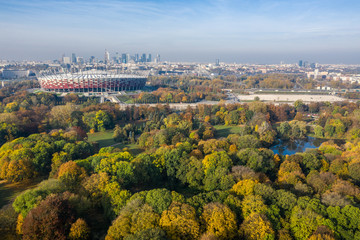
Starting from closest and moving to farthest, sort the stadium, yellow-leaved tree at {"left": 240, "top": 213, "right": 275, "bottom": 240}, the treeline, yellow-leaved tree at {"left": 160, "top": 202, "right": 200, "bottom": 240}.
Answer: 1. yellow-leaved tree at {"left": 240, "top": 213, "right": 275, "bottom": 240}
2. yellow-leaved tree at {"left": 160, "top": 202, "right": 200, "bottom": 240}
3. the treeline
4. the stadium

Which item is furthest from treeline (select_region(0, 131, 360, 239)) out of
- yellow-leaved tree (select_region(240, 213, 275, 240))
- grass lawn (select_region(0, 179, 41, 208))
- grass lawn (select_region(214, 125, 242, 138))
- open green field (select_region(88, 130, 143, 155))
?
grass lawn (select_region(214, 125, 242, 138))

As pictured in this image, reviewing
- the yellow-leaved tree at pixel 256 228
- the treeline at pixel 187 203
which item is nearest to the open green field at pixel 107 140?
the treeline at pixel 187 203

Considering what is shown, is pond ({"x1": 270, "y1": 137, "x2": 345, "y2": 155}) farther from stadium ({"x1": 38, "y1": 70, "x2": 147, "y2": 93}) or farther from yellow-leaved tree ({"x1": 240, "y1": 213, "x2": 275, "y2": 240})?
stadium ({"x1": 38, "y1": 70, "x2": 147, "y2": 93})

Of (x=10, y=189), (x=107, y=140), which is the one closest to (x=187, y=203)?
(x=10, y=189)

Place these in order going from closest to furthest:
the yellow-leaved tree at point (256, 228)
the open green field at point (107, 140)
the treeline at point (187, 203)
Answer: the yellow-leaved tree at point (256, 228), the treeline at point (187, 203), the open green field at point (107, 140)

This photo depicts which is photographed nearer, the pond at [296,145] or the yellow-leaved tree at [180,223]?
the yellow-leaved tree at [180,223]

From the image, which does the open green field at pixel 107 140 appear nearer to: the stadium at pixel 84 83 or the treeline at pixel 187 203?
the treeline at pixel 187 203

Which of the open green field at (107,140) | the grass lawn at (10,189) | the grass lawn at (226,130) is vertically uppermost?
the grass lawn at (10,189)

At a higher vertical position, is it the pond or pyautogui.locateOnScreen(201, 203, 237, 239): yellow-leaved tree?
pyautogui.locateOnScreen(201, 203, 237, 239): yellow-leaved tree
